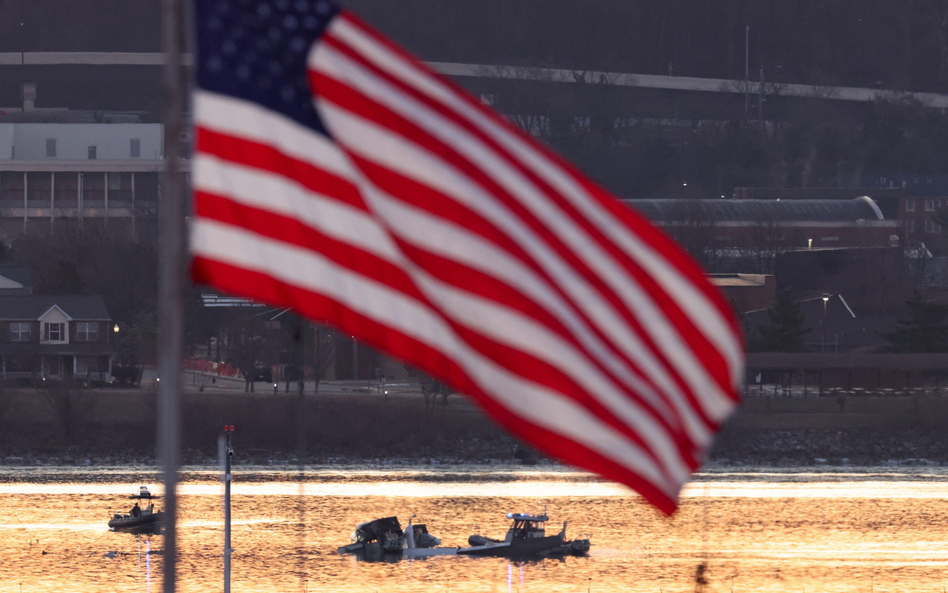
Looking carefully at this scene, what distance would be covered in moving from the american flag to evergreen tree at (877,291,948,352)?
3526 inches

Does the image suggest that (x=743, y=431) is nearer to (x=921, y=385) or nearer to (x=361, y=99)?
(x=921, y=385)

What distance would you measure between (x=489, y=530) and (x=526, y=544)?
20.8ft

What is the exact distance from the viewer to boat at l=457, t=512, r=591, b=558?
189ft

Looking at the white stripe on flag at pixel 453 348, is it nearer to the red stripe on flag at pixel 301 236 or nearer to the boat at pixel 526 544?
the red stripe on flag at pixel 301 236

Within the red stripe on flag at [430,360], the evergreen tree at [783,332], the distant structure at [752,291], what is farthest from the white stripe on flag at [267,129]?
the distant structure at [752,291]

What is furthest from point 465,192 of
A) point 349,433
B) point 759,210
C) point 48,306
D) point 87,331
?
point 759,210

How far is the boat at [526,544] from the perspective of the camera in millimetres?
57594

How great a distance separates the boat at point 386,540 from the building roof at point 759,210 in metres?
82.7

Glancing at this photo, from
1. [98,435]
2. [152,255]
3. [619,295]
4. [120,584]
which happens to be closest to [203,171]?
A: [619,295]

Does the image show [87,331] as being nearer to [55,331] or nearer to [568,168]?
[55,331]

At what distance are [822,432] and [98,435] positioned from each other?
39541 millimetres

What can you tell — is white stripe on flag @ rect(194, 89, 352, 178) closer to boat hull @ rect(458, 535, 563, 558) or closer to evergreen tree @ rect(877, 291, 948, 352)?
boat hull @ rect(458, 535, 563, 558)

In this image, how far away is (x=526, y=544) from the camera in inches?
2267

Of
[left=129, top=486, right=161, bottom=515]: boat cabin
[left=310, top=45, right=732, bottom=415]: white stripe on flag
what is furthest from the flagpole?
[left=129, top=486, right=161, bottom=515]: boat cabin
